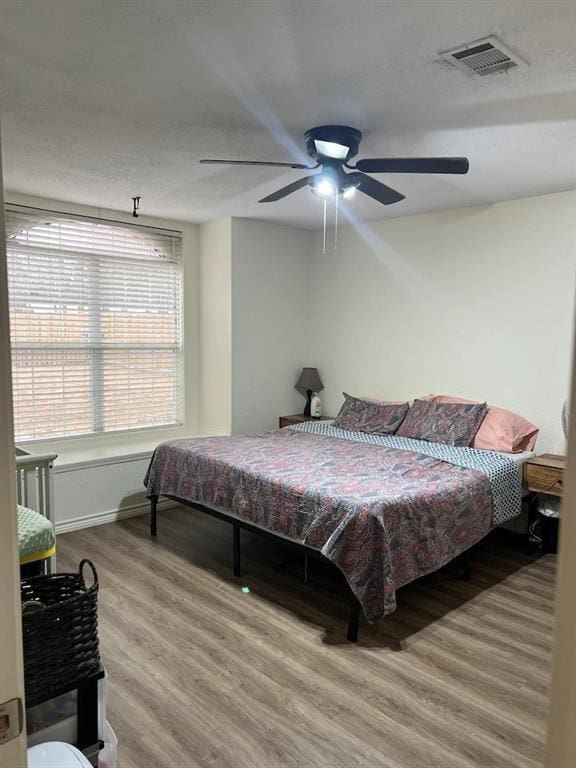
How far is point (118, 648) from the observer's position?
261 centimetres

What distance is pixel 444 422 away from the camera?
4.13 m

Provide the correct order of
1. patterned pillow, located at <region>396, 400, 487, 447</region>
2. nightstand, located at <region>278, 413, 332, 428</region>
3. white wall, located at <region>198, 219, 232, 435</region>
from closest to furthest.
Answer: patterned pillow, located at <region>396, 400, 487, 447</region>
white wall, located at <region>198, 219, 232, 435</region>
nightstand, located at <region>278, 413, 332, 428</region>

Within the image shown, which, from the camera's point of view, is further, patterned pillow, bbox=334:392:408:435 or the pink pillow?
patterned pillow, bbox=334:392:408:435

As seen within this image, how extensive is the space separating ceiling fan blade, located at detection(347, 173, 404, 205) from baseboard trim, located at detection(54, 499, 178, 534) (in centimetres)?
320

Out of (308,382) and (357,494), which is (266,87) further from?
(308,382)

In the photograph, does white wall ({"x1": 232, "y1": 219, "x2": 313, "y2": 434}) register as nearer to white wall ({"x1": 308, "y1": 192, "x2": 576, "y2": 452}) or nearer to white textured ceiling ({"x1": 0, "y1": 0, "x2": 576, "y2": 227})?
white wall ({"x1": 308, "y1": 192, "x2": 576, "y2": 452})

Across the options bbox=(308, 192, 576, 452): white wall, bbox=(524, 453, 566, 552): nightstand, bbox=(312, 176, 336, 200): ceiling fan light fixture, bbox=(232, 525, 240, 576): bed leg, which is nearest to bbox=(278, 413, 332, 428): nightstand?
bbox=(308, 192, 576, 452): white wall

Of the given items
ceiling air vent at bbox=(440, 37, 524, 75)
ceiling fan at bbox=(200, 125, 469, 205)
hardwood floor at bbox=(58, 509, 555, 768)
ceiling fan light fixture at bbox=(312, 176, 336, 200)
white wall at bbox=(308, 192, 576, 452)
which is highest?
ceiling air vent at bbox=(440, 37, 524, 75)

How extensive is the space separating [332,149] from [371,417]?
253 centimetres

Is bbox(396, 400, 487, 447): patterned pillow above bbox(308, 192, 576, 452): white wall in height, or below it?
below

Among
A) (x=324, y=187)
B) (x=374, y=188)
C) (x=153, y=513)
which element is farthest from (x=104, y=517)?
(x=374, y=188)

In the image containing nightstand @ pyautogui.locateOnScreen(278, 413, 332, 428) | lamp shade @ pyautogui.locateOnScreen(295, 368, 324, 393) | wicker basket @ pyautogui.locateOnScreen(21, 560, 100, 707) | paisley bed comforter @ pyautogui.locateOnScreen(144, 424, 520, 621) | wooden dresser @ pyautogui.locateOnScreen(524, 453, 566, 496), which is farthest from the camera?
lamp shade @ pyautogui.locateOnScreen(295, 368, 324, 393)

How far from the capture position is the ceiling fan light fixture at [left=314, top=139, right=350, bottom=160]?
2.52 m

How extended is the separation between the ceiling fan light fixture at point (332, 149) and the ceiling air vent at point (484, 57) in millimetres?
684
